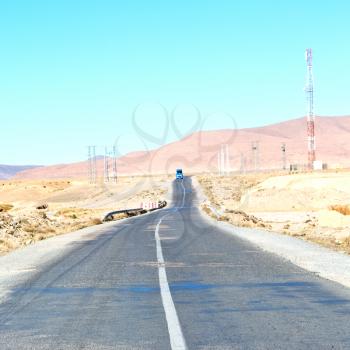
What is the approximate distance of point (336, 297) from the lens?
35.6 ft

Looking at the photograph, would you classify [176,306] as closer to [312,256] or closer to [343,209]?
[312,256]

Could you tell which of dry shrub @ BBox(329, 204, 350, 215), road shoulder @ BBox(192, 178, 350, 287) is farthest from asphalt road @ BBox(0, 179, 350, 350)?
dry shrub @ BBox(329, 204, 350, 215)

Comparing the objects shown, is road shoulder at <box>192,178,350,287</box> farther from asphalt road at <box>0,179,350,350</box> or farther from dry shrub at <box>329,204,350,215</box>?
dry shrub at <box>329,204,350,215</box>

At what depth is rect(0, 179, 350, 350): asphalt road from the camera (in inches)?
306

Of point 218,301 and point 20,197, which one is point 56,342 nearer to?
point 218,301

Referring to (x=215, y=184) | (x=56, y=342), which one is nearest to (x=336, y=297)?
(x=56, y=342)

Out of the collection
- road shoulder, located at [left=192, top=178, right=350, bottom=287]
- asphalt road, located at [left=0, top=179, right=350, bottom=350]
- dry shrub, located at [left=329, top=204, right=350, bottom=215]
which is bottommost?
dry shrub, located at [left=329, top=204, right=350, bottom=215]

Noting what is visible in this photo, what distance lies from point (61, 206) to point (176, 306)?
92.5 metres

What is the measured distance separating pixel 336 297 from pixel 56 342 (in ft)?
16.1

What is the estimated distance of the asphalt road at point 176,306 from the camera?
778 centimetres

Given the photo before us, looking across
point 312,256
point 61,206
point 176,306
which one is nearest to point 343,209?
point 312,256

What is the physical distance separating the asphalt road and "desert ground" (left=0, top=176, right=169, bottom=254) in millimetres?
10674

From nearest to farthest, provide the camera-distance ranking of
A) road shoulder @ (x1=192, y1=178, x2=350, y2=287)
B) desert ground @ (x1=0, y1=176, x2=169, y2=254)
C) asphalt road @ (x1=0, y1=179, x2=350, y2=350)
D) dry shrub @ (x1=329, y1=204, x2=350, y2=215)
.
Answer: asphalt road @ (x1=0, y1=179, x2=350, y2=350) < road shoulder @ (x1=192, y1=178, x2=350, y2=287) < desert ground @ (x1=0, y1=176, x2=169, y2=254) < dry shrub @ (x1=329, y1=204, x2=350, y2=215)

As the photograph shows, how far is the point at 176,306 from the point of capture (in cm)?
1011
